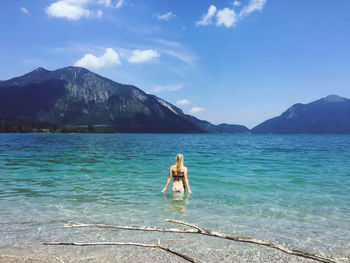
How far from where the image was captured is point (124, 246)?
6770 millimetres

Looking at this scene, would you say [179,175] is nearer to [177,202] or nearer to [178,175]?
[178,175]

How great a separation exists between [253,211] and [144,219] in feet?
15.6

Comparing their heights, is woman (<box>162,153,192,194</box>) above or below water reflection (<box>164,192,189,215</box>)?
above

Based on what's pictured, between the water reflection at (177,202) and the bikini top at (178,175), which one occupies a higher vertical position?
the bikini top at (178,175)

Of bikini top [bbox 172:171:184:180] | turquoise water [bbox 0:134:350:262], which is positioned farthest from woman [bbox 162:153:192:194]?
turquoise water [bbox 0:134:350:262]

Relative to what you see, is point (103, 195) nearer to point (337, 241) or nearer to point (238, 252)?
point (238, 252)

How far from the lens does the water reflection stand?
35.8 feet

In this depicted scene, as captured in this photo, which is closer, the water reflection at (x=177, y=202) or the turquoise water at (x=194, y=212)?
the turquoise water at (x=194, y=212)

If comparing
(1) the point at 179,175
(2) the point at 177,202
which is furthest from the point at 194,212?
(1) the point at 179,175

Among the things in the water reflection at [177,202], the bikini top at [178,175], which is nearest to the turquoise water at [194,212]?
the water reflection at [177,202]

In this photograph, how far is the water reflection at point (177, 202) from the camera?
1092 cm

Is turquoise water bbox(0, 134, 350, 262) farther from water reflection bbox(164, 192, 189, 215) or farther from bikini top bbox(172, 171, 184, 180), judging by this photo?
bikini top bbox(172, 171, 184, 180)

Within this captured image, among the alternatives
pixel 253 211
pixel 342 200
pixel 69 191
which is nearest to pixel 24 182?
pixel 69 191

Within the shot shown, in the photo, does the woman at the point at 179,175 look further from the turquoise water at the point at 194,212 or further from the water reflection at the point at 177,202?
the turquoise water at the point at 194,212
